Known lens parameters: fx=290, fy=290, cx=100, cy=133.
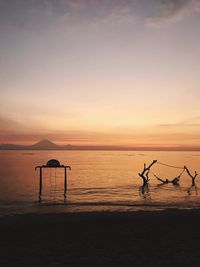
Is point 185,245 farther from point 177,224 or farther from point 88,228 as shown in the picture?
point 88,228

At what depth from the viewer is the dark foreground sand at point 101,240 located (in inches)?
479

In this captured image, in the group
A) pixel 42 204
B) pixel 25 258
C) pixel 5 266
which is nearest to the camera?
pixel 5 266

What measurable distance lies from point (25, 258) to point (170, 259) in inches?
243

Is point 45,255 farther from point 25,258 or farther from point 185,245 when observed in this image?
point 185,245

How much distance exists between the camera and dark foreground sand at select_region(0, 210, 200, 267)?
39.9ft

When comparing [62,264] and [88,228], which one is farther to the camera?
[88,228]

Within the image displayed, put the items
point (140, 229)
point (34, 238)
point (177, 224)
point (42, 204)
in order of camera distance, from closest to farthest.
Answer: point (34, 238), point (140, 229), point (177, 224), point (42, 204)

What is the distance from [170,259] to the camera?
1214cm

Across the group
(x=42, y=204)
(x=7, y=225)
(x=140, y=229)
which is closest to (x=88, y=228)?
(x=140, y=229)

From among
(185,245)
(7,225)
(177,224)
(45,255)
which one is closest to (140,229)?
(177,224)

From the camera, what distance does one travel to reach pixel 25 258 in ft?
41.0

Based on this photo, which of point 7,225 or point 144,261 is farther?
point 7,225

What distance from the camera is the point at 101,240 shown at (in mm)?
15570

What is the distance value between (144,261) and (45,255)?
4.34 meters
